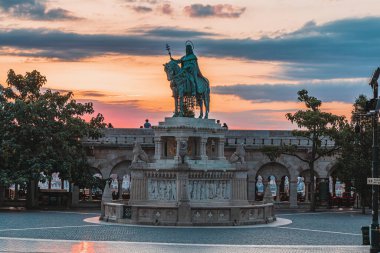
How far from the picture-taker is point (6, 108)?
48906mm

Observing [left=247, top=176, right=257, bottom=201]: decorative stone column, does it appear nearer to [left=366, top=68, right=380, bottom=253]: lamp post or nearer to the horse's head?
the horse's head

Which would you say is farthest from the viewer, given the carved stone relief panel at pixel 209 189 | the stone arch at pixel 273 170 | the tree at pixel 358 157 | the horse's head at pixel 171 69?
the stone arch at pixel 273 170

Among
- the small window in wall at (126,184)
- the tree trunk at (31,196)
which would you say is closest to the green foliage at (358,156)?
the tree trunk at (31,196)

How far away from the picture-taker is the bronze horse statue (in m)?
42.3

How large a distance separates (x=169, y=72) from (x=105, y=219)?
27.7 ft

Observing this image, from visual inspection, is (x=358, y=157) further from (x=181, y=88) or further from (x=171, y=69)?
(x=171, y=69)

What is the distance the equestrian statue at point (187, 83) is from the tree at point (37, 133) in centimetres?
962

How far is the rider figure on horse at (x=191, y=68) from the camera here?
140ft

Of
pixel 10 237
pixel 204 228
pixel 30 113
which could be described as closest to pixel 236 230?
pixel 204 228

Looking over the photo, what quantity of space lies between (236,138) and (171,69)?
53.2 ft

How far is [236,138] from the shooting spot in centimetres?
5747

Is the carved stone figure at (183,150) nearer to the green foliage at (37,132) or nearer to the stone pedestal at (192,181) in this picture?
the stone pedestal at (192,181)

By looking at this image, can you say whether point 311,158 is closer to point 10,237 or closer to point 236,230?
point 236,230

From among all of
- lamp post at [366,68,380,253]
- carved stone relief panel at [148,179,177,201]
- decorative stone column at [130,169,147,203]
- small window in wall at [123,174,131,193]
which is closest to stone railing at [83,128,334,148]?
small window in wall at [123,174,131,193]
